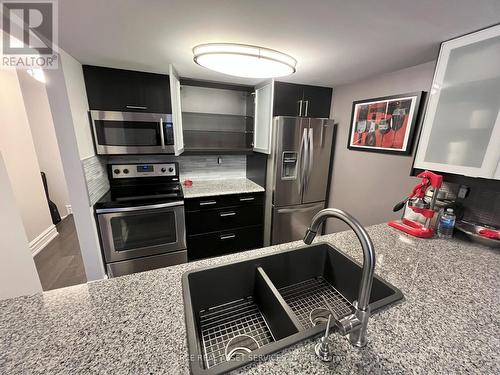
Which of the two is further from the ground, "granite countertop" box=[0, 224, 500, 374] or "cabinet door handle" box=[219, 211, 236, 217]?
"granite countertop" box=[0, 224, 500, 374]

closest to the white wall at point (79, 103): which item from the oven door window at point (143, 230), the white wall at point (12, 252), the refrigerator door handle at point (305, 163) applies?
the white wall at point (12, 252)

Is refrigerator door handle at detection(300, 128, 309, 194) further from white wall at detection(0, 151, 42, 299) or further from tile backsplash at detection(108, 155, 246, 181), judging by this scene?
white wall at detection(0, 151, 42, 299)

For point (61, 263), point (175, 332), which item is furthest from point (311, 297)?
point (61, 263)

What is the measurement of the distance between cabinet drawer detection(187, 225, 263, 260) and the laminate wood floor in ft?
3.70

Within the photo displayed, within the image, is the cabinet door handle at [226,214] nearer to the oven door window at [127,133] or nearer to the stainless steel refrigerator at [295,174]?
the stainless steel refrigerator at [295,174]

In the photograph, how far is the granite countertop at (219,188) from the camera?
2.16 m

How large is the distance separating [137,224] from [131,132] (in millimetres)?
891

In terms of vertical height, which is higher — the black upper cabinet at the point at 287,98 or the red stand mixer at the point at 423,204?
the black upper cabinet at the point at 287,98

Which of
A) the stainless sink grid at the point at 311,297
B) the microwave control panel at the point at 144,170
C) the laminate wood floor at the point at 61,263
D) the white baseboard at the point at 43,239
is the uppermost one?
the microwave control panel at the point at 144,170

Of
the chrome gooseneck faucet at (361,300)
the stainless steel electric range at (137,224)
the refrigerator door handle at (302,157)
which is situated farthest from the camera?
the refrigerator door handle at (302,157)

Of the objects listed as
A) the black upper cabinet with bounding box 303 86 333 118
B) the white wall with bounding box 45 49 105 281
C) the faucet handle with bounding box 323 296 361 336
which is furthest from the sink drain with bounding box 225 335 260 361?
the black upper cabinet with bounding box 303 86 333 118

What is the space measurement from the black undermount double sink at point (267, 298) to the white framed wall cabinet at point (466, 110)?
886mm

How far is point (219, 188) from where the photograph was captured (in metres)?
2.37

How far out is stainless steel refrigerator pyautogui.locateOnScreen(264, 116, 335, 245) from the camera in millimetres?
2148
